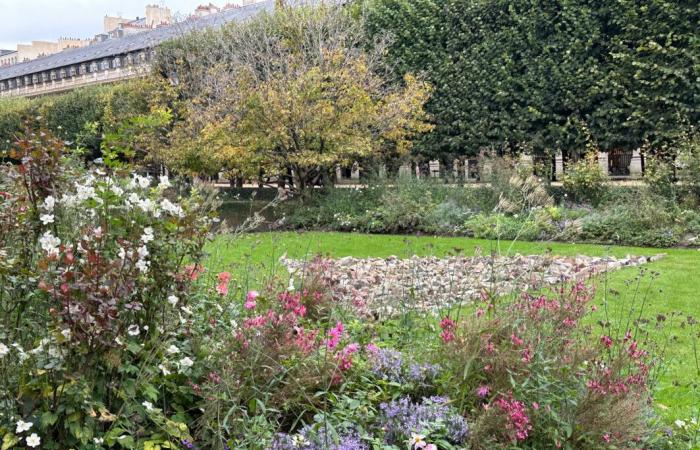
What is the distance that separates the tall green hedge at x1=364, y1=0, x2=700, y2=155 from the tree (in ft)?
3.37

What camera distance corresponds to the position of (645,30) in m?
13.2

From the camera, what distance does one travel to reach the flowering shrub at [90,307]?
219 cm

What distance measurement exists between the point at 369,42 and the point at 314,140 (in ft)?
15.9

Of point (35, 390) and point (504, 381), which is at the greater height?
point (35, 390)

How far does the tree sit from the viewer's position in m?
13.7

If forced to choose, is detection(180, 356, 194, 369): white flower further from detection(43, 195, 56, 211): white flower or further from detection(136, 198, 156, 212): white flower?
detection(43, 195, 56, 211): white flower

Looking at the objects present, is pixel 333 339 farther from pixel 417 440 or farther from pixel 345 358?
pixel 417 440

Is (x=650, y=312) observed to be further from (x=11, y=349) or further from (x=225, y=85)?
(x=225, y=85)

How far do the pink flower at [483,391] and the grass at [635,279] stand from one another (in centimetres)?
107

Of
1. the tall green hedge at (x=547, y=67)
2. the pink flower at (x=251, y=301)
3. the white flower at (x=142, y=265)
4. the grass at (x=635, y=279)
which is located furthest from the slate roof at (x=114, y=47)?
the white flower at (x=142, y=265)

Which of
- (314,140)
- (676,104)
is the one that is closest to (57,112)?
(314,140)

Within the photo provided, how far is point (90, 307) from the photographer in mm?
2172

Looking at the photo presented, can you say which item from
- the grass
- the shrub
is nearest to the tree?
the grass

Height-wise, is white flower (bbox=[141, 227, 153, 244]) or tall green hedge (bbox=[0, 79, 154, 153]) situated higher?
tall green hedge (bbox=[0, 79, 154, 153])
